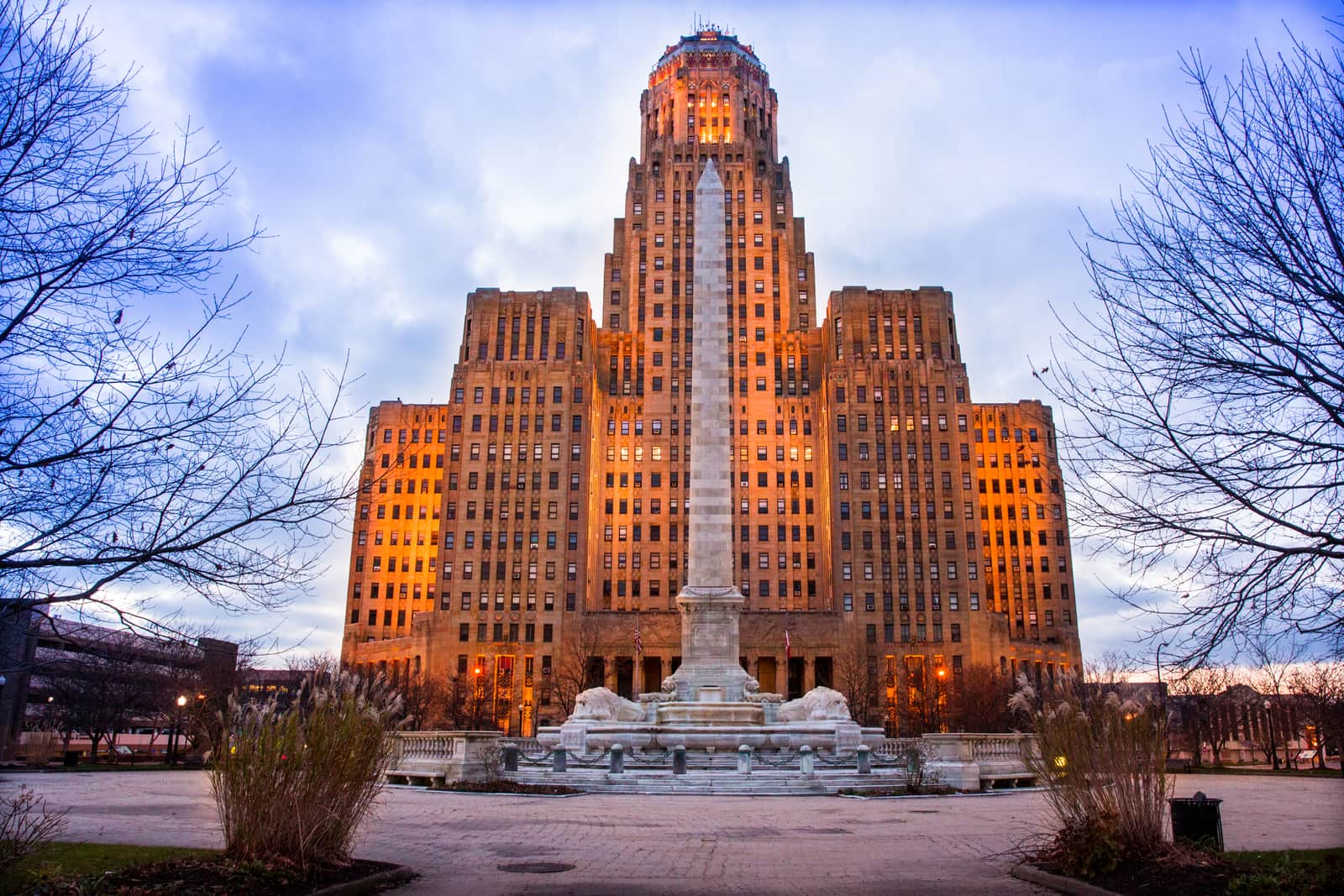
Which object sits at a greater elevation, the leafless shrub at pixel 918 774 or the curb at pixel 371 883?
the curb at pixel 371 883

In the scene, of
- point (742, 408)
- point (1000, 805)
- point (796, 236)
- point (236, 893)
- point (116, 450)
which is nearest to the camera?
point (116, 450)

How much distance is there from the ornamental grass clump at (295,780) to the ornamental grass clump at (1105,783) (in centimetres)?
812

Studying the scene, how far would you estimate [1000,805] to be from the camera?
22.4 metres

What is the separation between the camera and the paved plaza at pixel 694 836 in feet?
36.8

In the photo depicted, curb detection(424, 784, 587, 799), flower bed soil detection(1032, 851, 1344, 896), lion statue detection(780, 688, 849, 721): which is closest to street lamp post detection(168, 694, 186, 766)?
curb detection(424, 784, 587, 799)

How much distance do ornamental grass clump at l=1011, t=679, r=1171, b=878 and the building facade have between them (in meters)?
70.9

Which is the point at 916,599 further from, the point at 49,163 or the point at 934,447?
the point at 49,163

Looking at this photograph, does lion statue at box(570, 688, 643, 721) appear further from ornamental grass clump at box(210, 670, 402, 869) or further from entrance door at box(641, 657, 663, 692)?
entrance door at box(641, 657, 663, 692)

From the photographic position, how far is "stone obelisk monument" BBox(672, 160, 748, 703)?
38750 mm

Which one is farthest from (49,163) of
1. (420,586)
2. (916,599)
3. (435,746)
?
(420,586)

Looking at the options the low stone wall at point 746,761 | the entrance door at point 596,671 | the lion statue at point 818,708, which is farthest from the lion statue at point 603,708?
the entrance door at point 596,671

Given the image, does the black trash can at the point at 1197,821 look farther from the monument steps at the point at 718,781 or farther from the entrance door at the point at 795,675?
the entrance door at the point at 795,675

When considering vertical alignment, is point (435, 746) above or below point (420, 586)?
below

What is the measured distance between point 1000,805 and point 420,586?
100 metres
